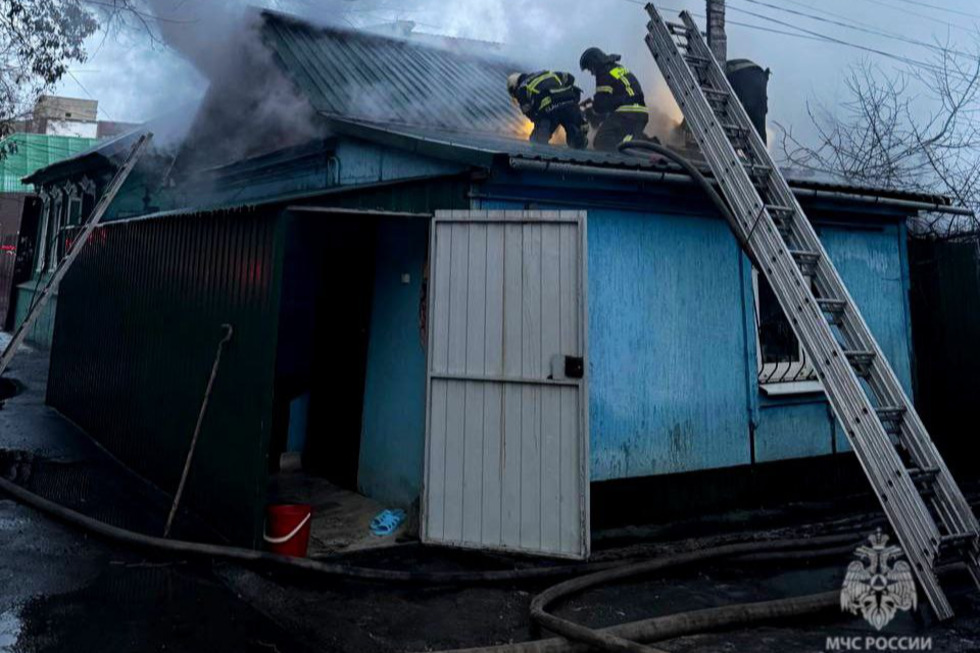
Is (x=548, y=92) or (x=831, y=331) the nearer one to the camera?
(x=831, y=331)

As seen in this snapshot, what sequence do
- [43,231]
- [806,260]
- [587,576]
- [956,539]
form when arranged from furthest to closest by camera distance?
[43,231] < [806,260] < [587,576] < [956,539]

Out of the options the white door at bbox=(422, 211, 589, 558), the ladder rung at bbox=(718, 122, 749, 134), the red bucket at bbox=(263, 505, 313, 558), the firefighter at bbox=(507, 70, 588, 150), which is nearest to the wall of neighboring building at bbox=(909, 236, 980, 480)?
the ladder rung at bbox=(718, 122, 749, 134)

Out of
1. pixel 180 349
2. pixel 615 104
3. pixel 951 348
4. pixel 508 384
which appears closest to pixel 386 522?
Answer: pixel 508 384

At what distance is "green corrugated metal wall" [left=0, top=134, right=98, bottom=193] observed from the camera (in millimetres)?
26234

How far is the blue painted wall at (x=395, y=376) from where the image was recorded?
19.2ft

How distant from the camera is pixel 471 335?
522 centimetres

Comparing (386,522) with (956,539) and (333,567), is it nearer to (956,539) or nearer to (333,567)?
(333,567)

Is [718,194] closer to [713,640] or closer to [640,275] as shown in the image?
[640,275]

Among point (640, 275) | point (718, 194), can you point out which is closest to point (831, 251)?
point (718, 194)

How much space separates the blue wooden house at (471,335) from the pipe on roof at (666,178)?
30 mm

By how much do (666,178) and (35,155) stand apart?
97.7 feet

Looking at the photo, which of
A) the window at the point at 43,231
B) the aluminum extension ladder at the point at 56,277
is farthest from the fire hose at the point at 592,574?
the window at the point at 43,231

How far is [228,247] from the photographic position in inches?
226

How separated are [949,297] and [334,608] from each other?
818 cm
